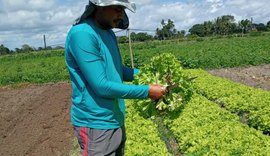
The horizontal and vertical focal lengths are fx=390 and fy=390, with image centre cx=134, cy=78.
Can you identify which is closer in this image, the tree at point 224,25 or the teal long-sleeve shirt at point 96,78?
the teal long-sleeve shirt at point 96,78

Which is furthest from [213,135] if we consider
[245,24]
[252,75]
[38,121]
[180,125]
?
[245,24]

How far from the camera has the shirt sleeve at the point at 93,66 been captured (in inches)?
108

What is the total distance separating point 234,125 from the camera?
6.72 metres

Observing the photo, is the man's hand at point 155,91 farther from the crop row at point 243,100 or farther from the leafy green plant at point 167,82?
the crop row at point 243,100

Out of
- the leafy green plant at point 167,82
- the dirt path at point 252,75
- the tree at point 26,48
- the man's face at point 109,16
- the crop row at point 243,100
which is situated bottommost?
the tree at point 26,48

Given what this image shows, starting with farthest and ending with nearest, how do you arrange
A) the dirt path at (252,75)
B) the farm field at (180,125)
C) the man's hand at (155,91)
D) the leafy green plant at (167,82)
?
1. the dirt path at (252,75)
2. the farm field at (180,125)
3. the leafy green plant at (167,82)
4. the man's hand at (155,91)

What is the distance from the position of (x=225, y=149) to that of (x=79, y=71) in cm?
312

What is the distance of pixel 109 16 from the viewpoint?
293 cm

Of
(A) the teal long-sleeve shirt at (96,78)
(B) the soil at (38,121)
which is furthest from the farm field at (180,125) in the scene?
(A) the teal long-sleeve shirt at (96,78)

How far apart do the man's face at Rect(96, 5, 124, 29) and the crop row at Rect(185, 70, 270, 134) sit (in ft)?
17.4

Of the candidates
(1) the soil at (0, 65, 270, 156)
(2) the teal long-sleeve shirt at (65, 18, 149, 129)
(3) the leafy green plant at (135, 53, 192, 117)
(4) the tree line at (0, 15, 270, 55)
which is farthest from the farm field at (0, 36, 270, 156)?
(4) the tree line at (0, 15, 270, 55)

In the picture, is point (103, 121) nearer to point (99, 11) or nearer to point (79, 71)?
point (79, 71)

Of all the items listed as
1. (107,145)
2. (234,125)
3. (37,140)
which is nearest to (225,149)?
(234,125)

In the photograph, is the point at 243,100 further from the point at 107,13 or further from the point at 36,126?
the point at 107,13
